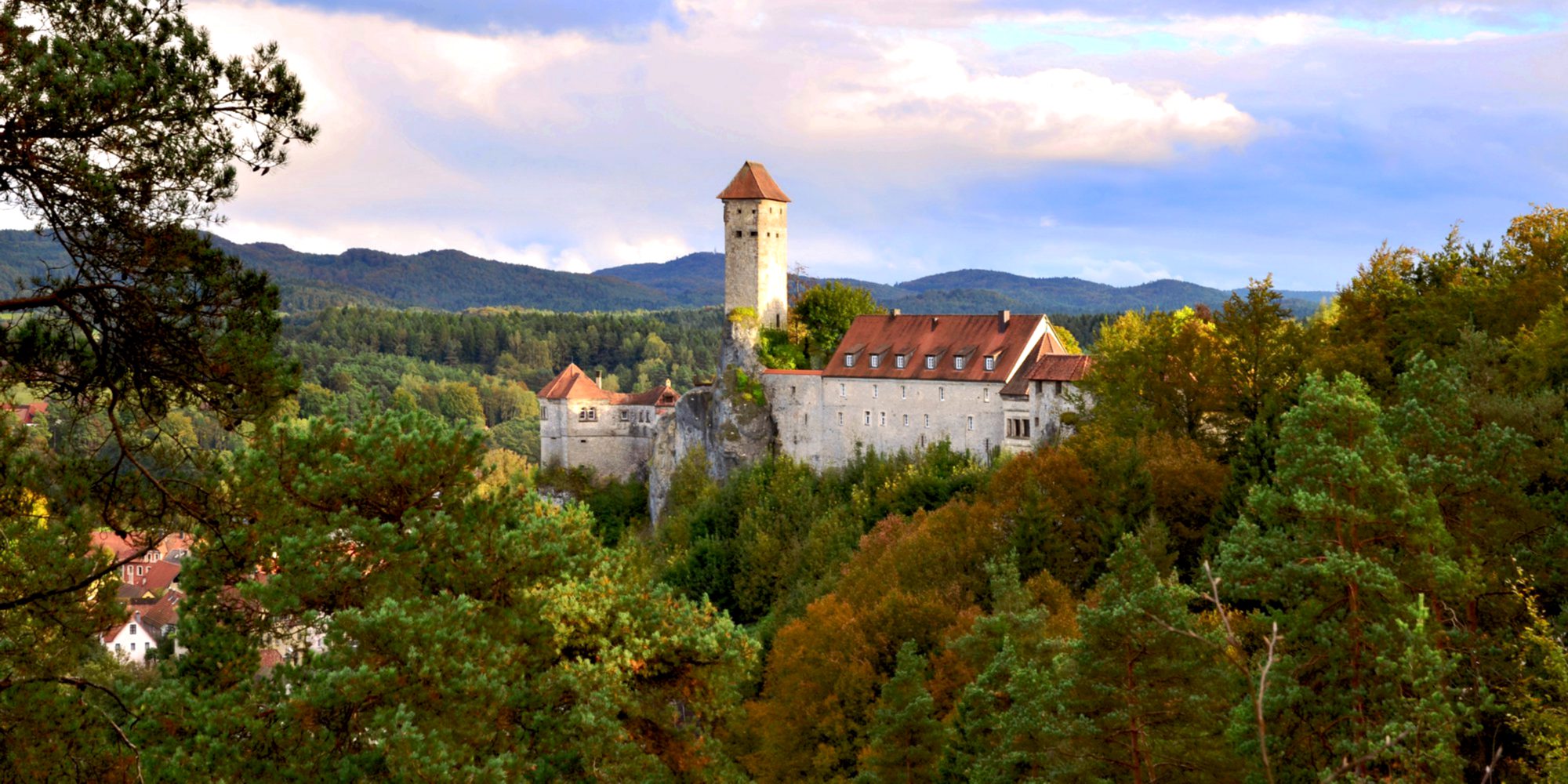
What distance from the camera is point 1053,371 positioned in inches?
2195

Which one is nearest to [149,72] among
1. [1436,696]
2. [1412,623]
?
[1436,696]

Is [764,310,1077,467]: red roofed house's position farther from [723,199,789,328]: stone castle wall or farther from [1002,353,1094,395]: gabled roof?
[723,199,789,328]: stone castle wall

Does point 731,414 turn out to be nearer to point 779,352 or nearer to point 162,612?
point 779,352

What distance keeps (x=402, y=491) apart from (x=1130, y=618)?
9836 mm

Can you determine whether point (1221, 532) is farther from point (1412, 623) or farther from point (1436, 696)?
point (1436, 696)

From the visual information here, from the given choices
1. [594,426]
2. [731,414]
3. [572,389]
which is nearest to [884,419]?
[731,414]

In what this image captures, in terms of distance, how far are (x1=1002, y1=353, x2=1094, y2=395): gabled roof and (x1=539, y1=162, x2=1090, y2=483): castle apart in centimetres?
5

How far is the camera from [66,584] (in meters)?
15.2

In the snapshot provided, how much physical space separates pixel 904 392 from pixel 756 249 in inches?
524

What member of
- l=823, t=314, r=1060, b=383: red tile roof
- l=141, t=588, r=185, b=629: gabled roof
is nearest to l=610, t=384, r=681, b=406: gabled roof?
l=823, t=314, r=1060, b=383: red tile roof

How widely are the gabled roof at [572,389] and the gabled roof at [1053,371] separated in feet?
101

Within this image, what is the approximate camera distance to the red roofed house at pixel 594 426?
3182 inches

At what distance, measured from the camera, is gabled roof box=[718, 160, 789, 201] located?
7162 centimetres

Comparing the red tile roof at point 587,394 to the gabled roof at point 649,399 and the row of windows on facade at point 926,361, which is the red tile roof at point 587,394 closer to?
the gabled roof at point 649,399
